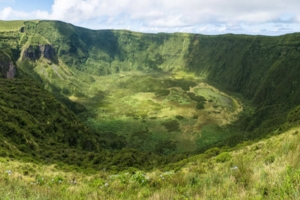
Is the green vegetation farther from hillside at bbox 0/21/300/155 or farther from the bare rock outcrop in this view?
hillside at bbox 0/21/300/155

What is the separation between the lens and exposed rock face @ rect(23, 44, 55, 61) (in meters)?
167

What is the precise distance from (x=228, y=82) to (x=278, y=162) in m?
180

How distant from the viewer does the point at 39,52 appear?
17325 centimetres

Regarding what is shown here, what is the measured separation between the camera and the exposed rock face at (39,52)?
167 m

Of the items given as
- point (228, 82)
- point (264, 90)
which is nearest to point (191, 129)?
point (264, 90)

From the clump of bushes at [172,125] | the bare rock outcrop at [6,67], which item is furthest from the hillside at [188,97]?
the bare rock outcrop at [6,67]

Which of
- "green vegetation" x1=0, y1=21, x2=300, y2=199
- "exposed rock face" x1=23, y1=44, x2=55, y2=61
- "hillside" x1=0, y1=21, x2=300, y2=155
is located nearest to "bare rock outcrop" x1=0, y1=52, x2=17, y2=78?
"green vegetation" x1=0, y1=21, x2=300, y2=199

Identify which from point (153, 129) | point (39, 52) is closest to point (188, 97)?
point (153, 129)

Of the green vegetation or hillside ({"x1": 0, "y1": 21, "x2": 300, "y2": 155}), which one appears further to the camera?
hillside ({"x1": 0, "y1": 21, "x2": 300, "y2": 155})

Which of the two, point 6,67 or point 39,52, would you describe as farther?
point 39,52

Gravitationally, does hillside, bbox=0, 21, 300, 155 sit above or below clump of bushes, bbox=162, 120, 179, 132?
above

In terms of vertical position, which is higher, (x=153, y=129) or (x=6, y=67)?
(x=6, y=67)

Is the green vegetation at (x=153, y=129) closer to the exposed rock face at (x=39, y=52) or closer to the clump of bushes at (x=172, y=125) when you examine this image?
the clump of bushes at (x=172, y=125)

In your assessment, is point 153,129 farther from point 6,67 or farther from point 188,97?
point 6,67
